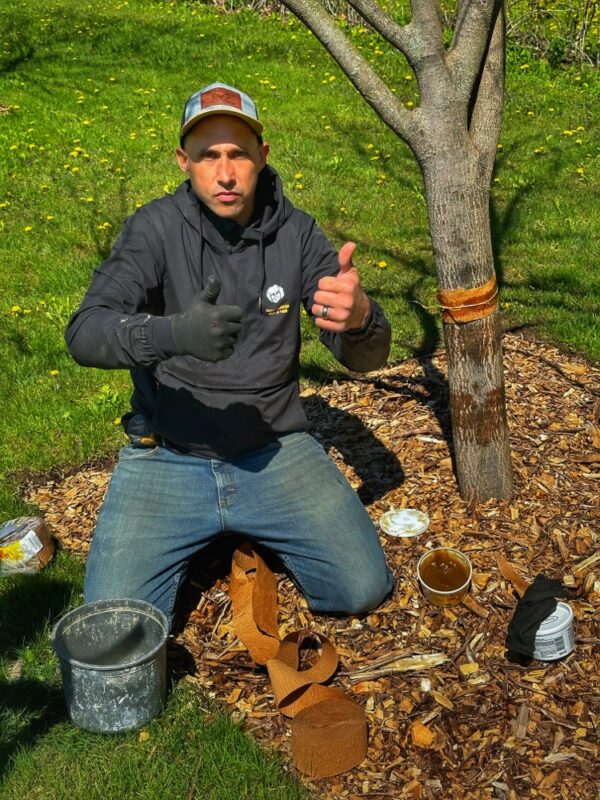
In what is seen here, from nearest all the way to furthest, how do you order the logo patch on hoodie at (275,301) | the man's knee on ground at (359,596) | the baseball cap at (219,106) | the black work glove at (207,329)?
the black work glove at (207,329) → the baseball cap at (219,106) → the man's knee on ground at (359,596) → the logo patch on hoodie at (275,301)

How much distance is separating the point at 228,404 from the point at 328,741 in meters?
1.23

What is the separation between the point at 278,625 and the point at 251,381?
90 cm

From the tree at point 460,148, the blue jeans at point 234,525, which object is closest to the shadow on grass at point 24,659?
the blue jeans at point 234,525

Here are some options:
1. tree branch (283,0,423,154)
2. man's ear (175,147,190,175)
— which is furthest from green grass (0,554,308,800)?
tree branch (283,0,423,154)

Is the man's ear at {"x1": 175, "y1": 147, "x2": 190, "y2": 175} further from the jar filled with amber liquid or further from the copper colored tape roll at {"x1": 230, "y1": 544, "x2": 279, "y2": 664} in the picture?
the jar filled with amber liquid

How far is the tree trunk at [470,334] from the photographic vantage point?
3.55m

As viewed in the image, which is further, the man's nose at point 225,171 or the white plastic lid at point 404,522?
the white plastic lid at point 404,522

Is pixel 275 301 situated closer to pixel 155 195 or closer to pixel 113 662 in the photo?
pixel 113 662

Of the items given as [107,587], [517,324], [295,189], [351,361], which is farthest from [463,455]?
[295,189]

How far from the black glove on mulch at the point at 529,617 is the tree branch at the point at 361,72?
1615 mm

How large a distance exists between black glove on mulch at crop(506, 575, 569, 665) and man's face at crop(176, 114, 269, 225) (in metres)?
1.66

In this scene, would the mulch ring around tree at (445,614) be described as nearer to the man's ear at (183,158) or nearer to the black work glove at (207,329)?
the black work glove at (207,329)

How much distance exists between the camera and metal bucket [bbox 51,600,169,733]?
2.97 metres

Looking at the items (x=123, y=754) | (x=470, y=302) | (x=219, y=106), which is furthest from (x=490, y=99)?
(x=123, y=754)
